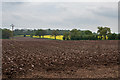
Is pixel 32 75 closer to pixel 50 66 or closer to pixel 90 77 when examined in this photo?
pixel 50 66

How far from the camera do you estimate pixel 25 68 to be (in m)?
9.35

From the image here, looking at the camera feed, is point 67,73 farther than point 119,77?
Yes

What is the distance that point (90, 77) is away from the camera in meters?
8.40

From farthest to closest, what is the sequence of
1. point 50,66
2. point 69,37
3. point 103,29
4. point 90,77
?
point 103,29 < point 69,37 < point 50,66 < point 90,77

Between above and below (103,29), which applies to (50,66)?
below

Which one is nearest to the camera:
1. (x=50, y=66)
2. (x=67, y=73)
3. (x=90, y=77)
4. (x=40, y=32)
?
(x=90, y=77)

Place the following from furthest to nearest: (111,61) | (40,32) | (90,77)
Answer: (40,32) < (111,61) < (90,77)

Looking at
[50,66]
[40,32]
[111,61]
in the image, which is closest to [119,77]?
[111,61]

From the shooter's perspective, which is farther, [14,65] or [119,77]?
[14,65]

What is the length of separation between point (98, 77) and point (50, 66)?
3.86 m

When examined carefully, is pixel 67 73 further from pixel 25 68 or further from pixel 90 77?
pixel 25 68

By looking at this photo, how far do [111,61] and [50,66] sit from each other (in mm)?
6269

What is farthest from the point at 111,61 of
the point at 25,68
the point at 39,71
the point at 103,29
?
the point at 103,29

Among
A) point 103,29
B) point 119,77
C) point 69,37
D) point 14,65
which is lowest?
point 119,77
